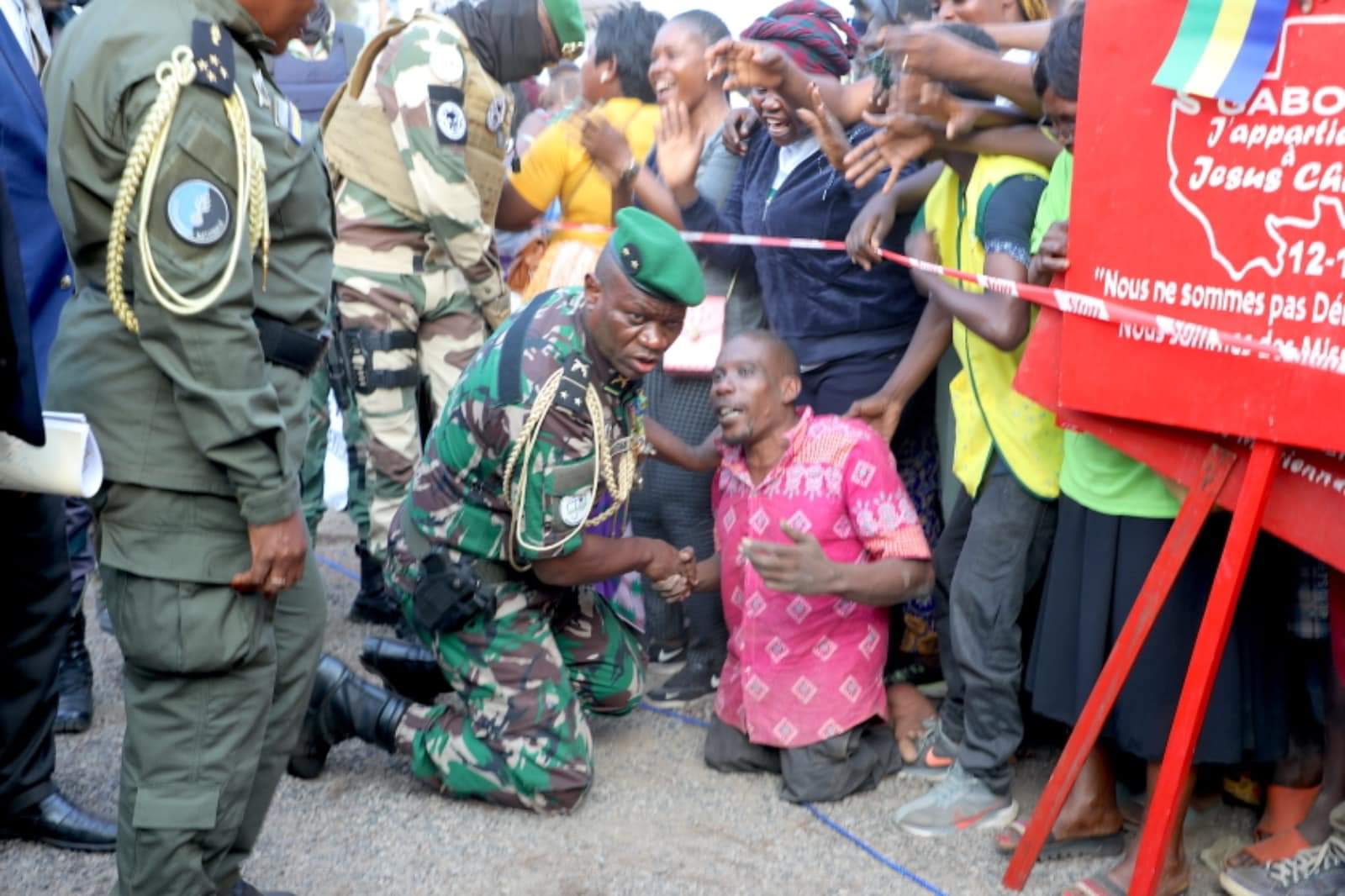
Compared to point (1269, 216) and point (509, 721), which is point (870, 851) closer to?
point (509, 721)

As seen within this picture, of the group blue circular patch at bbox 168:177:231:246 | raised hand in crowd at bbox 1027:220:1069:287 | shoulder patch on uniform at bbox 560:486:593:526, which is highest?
blue circular patch at bbox 168:177:231:246

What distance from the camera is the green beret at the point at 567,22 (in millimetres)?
4344

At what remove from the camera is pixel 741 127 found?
4.34 meters

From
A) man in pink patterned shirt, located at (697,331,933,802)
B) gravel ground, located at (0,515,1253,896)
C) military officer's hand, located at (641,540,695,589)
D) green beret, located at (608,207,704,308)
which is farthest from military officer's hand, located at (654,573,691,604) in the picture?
green beret, located at (608,207,704,308)

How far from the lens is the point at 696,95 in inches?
181

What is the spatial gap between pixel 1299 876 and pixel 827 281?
2022mm

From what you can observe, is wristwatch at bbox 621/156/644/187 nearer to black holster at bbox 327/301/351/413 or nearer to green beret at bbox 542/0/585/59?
green beret at bbox 542/0/585/59

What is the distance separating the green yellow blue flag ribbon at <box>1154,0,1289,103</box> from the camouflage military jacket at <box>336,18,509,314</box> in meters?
2.33

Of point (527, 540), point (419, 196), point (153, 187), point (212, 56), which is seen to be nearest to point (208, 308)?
point (153, 187)

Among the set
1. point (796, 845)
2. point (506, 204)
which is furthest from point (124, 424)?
point (506, 204)

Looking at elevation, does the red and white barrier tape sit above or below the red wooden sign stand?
above

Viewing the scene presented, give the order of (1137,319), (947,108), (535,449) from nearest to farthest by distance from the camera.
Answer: (1137,319) < (947,108) < (535,449)

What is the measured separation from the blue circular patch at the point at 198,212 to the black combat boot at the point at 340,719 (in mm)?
1707

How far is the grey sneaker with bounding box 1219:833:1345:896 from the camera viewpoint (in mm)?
2996
